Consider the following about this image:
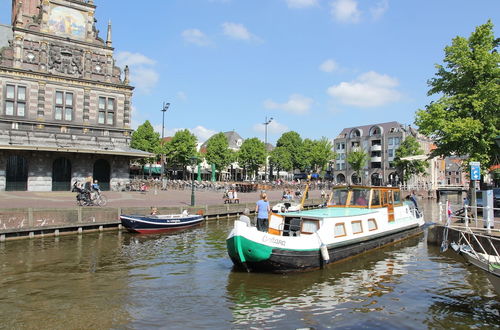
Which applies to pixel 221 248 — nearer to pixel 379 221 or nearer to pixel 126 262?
pixel 126 262

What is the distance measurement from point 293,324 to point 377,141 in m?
91.1

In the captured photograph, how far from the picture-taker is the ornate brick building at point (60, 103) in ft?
126

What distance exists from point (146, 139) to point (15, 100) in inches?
1456

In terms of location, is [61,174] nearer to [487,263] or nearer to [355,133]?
[487,263]

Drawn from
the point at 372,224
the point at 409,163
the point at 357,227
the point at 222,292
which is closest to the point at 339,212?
the point at 357,227

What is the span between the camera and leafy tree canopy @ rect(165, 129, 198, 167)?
75.4 meters

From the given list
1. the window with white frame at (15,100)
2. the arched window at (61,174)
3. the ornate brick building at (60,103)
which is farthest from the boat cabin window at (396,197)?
the window with white frame at (15,100)

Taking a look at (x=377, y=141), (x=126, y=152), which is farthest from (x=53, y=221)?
(x=377, y=141)

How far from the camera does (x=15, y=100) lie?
3888 cm

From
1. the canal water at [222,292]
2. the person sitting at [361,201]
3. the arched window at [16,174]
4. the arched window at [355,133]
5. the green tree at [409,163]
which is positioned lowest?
the canal water at [222,292]

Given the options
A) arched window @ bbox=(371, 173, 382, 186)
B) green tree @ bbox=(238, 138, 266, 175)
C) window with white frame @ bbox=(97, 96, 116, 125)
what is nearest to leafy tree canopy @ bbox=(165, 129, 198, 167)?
green tree @ bbox=(238, 138, 266, 175)

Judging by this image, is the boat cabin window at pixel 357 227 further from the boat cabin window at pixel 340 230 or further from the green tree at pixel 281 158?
the green tree at pixel 281 158

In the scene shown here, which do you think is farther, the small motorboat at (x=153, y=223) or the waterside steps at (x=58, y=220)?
the small motorboat at (x=153, y=223)

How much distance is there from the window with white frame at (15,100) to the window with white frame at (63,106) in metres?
3.01
